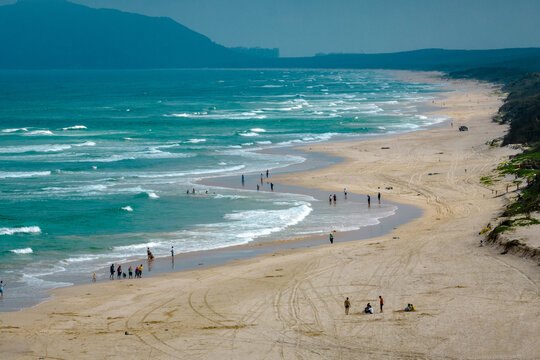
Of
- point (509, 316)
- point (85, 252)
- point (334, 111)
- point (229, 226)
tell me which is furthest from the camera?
point (334, 111)

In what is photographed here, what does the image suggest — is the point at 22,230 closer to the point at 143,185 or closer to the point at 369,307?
the point at 143,185

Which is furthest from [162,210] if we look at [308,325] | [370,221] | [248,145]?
[248,145]

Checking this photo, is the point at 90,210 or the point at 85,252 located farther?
the point at 90,210

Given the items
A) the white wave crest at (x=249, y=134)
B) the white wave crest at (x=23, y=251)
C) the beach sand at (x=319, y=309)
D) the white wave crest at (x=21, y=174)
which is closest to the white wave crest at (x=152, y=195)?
the white wave crest at (x=23, y=251)

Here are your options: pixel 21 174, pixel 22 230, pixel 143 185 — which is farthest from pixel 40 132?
pixel 22 230

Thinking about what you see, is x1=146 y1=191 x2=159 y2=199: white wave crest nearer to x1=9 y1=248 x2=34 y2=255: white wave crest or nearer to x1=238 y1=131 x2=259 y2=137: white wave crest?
x1=9 y1=248 x2=34 y2=255: white wave crest

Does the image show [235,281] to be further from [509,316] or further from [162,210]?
[162,210]

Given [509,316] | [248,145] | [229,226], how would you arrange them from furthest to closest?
[248,145], [229,226], [509,316]
